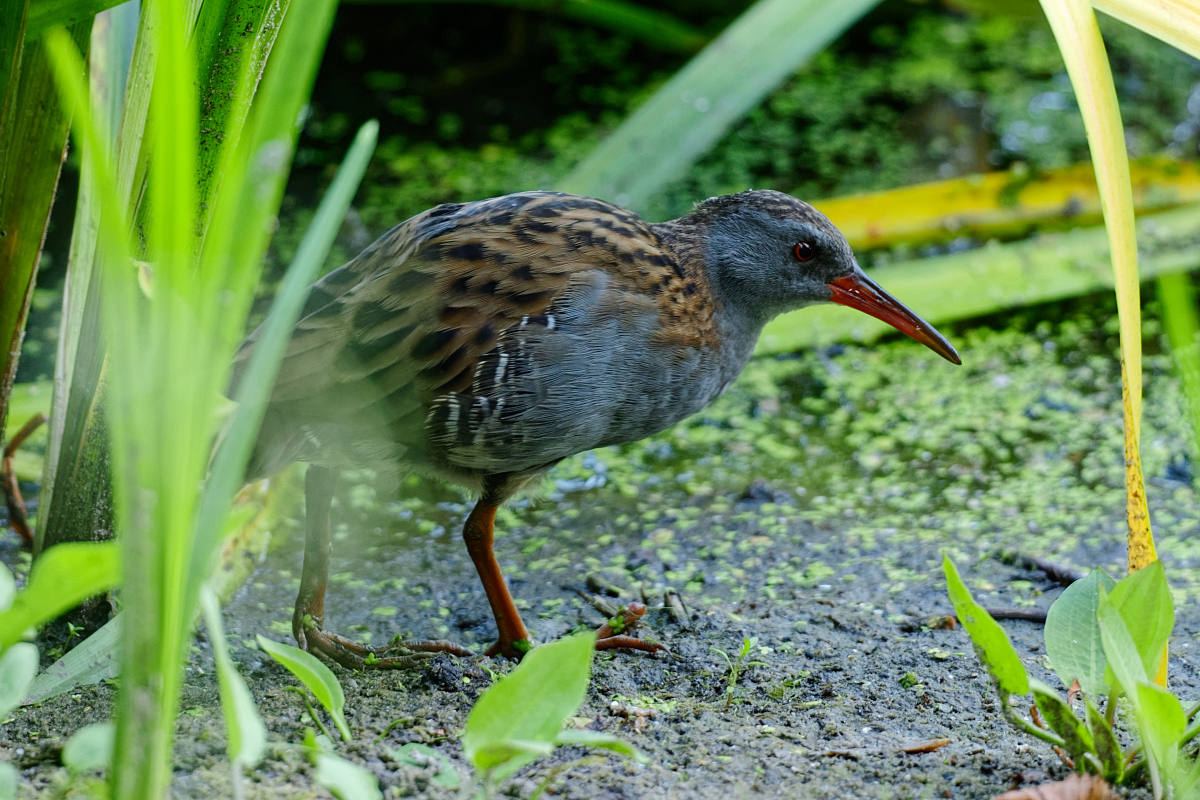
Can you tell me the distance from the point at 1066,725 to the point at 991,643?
15cm

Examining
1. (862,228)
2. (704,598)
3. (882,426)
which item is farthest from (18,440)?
(862,228)

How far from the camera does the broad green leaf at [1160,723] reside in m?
1.34

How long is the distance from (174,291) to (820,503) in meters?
2.28

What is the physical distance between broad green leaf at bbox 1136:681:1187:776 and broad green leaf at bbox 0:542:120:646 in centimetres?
116

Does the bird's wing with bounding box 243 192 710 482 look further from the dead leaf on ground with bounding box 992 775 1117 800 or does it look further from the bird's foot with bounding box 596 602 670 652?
the dead leaf on ground with bounding box 992 775 1117 800

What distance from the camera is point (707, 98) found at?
10.1 ft

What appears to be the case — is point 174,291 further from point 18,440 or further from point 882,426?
point 882,426

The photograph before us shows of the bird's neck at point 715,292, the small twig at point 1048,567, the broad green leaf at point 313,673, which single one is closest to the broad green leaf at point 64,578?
the broad green leaf at point 313,673

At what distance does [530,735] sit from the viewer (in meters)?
1.34

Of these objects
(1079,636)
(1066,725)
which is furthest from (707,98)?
(1066,725)

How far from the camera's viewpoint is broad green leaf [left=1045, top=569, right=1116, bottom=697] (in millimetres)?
1550

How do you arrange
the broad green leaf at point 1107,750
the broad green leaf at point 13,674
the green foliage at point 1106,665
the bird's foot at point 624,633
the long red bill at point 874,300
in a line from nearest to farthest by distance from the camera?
the broad green leaf at point 13,674 → the green foliage at point 1106,665 → the broad green leaf at point 1107,750 → the bird's foot at point 624,633 → the long red bill at point 874,300

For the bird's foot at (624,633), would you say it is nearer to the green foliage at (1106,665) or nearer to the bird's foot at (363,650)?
the bird's foot at (363,650)

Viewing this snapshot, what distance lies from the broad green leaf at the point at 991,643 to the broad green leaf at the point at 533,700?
0.49 m
